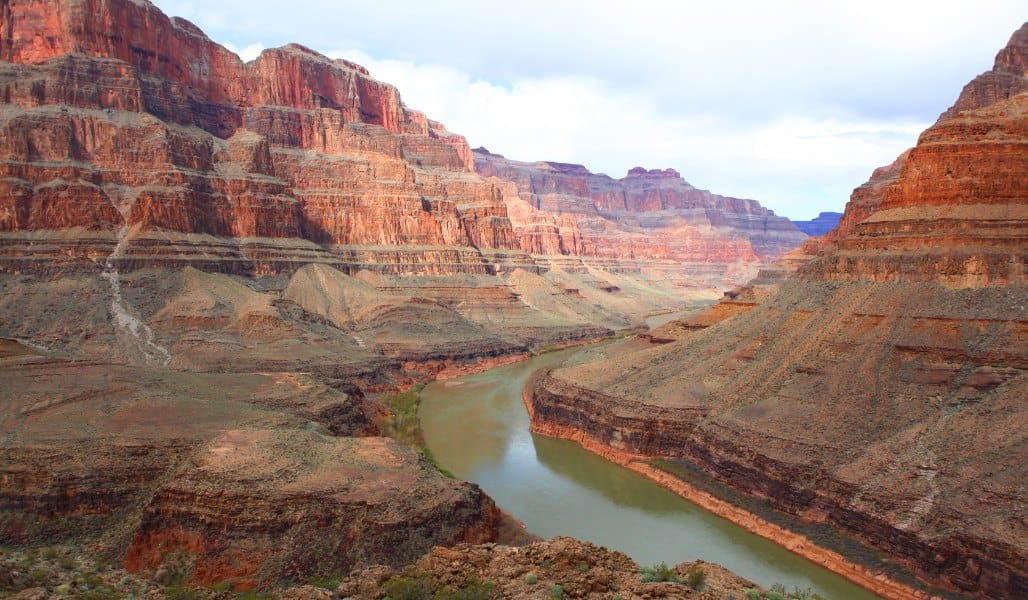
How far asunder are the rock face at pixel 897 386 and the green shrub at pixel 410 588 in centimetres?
1760

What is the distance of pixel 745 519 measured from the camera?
3095cm

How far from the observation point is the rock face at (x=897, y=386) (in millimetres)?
25062

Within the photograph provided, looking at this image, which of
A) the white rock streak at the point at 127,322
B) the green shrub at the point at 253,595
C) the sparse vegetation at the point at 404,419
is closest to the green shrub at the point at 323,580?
the green shrub at the point at 253,595

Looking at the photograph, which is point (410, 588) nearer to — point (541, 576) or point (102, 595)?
point (541, 576)

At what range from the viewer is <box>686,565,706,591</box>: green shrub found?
53.2 ft

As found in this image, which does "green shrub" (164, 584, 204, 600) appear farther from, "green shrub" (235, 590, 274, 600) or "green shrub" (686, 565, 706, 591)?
"green shrub" (686, 565, 706, 591)

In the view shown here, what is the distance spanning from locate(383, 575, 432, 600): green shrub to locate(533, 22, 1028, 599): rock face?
17603mm

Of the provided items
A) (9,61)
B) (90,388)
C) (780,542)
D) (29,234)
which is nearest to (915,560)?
(780,542)

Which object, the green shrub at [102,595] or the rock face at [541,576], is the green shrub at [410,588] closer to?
the rock face at [541,576]

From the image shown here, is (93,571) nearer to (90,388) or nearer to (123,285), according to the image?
(90,388)

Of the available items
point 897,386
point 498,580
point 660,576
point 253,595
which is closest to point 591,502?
point 897,386

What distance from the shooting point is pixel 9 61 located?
74438mm

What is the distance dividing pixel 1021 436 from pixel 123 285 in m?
66.3

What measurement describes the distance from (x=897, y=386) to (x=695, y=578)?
21.0 meters
